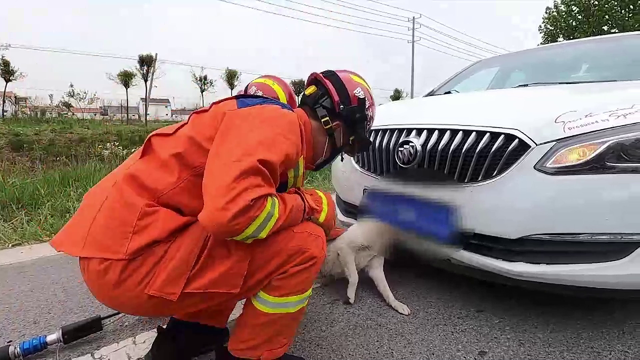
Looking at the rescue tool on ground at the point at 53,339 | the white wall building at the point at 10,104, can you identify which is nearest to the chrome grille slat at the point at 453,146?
the rescue tool on ground at the point at 53,339

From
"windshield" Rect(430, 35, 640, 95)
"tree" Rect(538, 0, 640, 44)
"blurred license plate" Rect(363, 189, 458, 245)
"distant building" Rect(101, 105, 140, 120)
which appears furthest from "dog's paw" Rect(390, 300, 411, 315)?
"tree" Rect(538, 0, 640, 44)

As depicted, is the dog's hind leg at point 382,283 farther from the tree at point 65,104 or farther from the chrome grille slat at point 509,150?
the tree at point 65,104

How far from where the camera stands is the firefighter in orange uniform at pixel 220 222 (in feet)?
4.72

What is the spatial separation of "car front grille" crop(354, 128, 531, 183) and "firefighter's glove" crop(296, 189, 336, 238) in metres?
0.51

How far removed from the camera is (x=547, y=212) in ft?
6.30

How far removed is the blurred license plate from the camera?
1818mm

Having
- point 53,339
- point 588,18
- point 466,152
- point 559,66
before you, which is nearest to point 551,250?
point 466,152

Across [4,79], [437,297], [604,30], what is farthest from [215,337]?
[604,30]

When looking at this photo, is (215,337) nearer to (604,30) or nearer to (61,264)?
(61,264)

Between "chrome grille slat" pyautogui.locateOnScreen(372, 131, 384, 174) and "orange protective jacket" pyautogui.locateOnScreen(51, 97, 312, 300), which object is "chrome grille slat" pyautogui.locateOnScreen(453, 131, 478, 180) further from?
"orange protective jacket" pyautogui.locateOnScreen(51, 97, 312, 300)

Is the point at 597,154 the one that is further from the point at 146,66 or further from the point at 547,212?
the point at 146,66

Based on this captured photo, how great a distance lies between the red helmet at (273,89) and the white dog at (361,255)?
40.3 inches

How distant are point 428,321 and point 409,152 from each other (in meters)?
0.78

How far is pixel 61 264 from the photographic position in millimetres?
3164
